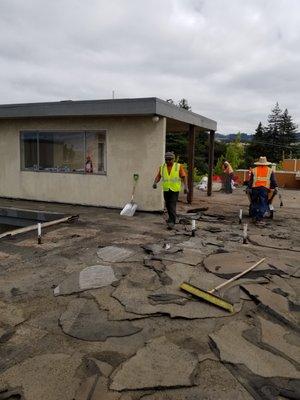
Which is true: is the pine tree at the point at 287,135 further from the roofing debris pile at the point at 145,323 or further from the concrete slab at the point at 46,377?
the concrete slab at the point at 46,377

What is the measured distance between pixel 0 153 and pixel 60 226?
585cm

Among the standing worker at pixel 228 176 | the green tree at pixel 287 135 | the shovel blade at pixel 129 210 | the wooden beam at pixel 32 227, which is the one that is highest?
the green tree at pixel 287 135

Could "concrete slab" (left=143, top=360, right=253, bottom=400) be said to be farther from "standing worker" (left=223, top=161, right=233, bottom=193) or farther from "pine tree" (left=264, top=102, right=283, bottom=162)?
"pine tree" (left=264, top=102, right=283, bottom=162)

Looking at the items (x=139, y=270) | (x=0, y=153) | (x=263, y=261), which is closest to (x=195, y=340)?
(x=139, y=270)

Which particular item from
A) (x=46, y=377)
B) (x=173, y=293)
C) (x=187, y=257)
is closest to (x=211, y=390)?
(x=46, y=377)

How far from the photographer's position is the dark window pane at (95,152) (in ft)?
39.7

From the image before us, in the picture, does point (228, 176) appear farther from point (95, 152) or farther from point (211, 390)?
point (211, 390)

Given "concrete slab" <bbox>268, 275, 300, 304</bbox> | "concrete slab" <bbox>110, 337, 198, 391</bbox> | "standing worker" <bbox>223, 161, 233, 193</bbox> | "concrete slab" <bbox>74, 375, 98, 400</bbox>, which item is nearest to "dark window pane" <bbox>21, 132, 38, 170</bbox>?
"standing worker" <bbox>223, 161, 233, 193</bbox>

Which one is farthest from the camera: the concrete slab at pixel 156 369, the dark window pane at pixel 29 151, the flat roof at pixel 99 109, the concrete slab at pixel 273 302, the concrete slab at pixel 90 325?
the dark window pane at pixel 29 151

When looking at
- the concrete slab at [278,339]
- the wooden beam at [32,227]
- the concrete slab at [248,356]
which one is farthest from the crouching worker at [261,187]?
the concrete slab at [248,356]

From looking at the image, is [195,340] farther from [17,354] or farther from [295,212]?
[295,212]

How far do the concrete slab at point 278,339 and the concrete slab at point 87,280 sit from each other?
223 cm

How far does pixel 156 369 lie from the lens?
3.39 metres

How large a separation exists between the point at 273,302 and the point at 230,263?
4.99 ft
